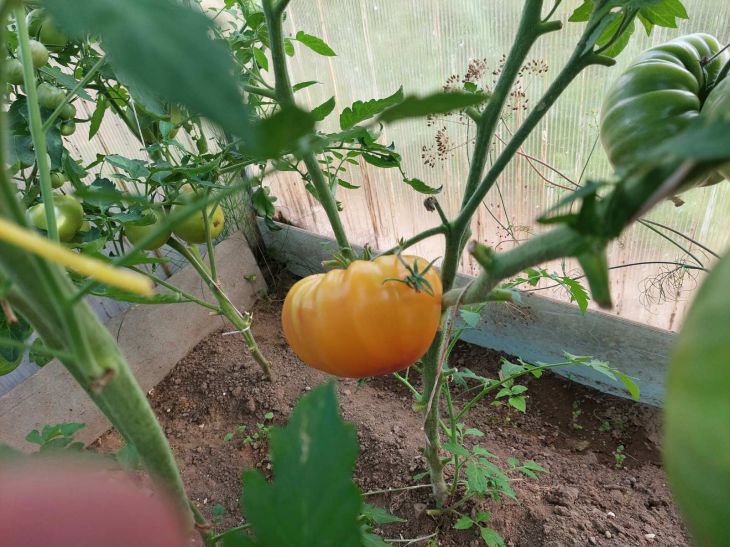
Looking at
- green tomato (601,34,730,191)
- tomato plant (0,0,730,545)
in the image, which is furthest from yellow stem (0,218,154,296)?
green tomato (601,34,730,191)

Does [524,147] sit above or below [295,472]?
below

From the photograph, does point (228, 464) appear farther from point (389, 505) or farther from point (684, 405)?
point (684, 405)

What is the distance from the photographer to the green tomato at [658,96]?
1.49 ft

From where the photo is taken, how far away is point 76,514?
146 mm

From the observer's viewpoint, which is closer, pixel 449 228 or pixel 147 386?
pixel 449 228

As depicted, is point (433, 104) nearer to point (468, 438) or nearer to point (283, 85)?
point (283, 85)

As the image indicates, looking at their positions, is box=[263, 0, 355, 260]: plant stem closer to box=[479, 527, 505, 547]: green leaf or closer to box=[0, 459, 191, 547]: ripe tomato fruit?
box=[0, 459, 191, 547]: ripe tomato fruit

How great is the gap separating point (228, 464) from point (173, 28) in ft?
3.81

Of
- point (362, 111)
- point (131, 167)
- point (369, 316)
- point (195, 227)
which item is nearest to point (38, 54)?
point (131, 167)

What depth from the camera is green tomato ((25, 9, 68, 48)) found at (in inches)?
27.5

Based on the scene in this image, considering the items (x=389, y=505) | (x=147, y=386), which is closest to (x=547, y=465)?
(x=389, y=505)

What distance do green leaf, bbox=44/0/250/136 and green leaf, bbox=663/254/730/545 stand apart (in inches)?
6.4

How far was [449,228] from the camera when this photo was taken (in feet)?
1.46

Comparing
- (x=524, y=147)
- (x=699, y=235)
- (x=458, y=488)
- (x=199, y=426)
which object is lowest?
(x=199, y=426)
